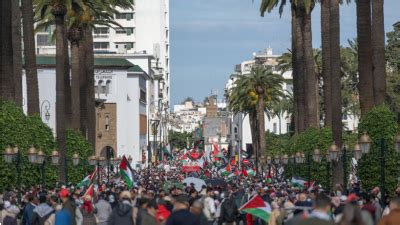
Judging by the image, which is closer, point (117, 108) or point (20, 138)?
point (20, 138)

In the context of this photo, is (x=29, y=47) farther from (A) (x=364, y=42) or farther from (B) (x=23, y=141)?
(A) (x=364, y=42)

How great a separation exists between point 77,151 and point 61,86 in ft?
26.1

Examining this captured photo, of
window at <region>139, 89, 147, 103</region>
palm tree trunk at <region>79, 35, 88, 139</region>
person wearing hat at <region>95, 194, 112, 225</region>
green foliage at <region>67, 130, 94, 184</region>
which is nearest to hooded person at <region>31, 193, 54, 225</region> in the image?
person wearing hat at <region>95, 194, 112, 225</region>

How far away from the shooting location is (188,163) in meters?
99.2

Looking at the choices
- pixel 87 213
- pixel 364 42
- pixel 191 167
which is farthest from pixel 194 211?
pixel 191 167

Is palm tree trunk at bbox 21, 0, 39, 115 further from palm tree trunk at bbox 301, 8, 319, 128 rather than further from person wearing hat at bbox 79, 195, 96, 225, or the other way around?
person wearing hat at bbox 79, 195, 96, 225

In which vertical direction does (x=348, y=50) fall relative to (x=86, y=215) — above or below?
above

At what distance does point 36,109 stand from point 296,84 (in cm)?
2168

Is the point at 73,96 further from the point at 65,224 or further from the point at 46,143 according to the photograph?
the point at 65,224

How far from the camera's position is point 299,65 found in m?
66.7

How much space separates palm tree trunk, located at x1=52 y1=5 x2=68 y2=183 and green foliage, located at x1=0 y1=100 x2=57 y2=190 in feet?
6.09

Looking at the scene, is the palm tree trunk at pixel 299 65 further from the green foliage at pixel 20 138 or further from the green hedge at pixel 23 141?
the green foliage at pixel 20 138

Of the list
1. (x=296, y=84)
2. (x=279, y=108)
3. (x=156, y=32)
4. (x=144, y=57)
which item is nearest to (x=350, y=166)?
(x=296, y=84)

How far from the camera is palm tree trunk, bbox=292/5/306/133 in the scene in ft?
214
